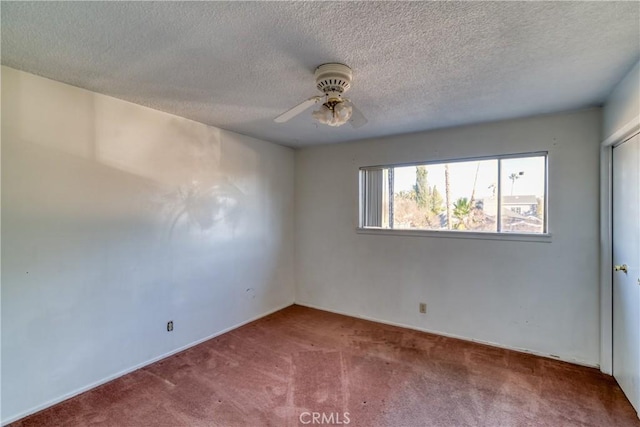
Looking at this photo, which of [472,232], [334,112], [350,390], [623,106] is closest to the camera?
[334,112]

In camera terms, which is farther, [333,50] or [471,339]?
[471,339]

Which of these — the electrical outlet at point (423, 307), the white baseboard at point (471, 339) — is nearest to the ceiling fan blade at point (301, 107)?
the electrical outlet at point (423, 307)

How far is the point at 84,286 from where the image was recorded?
7.68ft

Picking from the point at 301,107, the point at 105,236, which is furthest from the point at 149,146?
the point at 301,107

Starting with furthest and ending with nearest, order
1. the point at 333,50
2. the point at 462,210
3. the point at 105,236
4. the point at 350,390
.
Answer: the point at 462,210, the point at 105,236, the point at 350,390, the point at 333,50

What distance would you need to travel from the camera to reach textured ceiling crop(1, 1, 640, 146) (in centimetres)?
138

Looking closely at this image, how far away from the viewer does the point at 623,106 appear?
2131 mm

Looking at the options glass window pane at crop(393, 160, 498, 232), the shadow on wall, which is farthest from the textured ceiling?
glass window pane at crop(393, 160, 498, 232)

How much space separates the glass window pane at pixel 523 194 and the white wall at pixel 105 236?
9.58 ft

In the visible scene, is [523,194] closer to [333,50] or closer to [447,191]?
[447,191]

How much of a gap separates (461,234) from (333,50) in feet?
7.96

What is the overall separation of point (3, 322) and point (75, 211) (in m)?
0.83

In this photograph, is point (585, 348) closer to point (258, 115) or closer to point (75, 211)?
point (258, 115)

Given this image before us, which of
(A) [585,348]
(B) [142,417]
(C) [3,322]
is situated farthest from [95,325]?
(A) [585,348]
